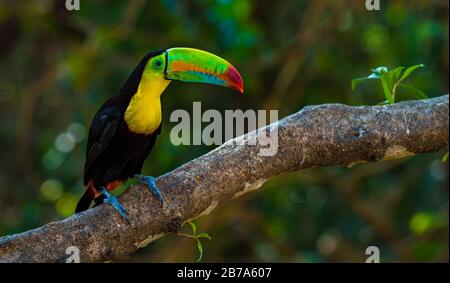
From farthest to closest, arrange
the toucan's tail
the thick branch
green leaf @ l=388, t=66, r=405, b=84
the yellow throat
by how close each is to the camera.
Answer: the toucan's tail → the yellow throat → green leaf @ l=388, t=66, r=405, b=84 → the thick branch

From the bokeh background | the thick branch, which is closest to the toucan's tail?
the thick branch

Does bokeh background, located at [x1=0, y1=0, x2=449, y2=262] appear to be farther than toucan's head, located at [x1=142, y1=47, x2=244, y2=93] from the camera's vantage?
Yes

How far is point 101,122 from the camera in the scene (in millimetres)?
3486

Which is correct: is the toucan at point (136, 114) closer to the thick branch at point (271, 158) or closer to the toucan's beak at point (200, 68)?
the toucan's beak at point (200, 68)

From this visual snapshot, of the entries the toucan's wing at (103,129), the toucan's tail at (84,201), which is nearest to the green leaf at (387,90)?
the toucan's wing at (103,129)

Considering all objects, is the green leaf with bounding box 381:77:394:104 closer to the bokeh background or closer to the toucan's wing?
the toucan's wing

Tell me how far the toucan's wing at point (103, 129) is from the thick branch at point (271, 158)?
0.68m

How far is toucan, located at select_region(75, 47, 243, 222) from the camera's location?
10.8 feet

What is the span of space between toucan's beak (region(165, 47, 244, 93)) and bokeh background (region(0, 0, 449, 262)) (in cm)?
177

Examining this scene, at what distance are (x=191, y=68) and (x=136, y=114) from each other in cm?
33

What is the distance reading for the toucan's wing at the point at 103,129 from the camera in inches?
137

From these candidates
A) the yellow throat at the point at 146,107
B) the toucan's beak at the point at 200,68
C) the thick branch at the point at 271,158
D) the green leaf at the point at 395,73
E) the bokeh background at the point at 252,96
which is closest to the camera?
the thick branch at the point at 271,158

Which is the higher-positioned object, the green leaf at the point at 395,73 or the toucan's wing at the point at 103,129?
the green leaf at the point at 395,73
